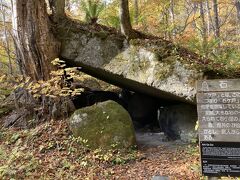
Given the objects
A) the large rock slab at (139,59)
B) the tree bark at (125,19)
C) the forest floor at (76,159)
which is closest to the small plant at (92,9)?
the large rock slab at (139,59)

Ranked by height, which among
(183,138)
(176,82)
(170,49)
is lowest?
(183,138)

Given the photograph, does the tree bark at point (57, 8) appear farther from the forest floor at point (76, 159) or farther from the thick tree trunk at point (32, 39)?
the forest floor at point (76, 159)

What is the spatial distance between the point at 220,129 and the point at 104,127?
12.0 feet

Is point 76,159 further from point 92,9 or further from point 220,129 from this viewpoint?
point 92,9

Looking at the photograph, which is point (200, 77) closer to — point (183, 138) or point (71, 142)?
point (183, 138)

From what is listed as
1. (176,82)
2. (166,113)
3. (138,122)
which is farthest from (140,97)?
(176,82)

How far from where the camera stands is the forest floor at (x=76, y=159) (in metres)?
5.82

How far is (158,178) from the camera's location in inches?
163

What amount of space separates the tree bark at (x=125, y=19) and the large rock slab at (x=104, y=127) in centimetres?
207

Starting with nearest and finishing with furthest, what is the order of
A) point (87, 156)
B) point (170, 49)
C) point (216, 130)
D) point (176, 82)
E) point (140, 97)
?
point (216, 130) < point (87, 156) < point (176, 82) < point (170, 49) < point (140, 97)

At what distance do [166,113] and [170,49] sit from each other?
2.16 metres

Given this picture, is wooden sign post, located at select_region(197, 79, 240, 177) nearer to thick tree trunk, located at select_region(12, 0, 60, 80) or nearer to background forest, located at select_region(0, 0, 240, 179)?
background forest, located at select_region(0, 0, 240, 179)

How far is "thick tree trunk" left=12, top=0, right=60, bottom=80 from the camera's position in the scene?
323 inches

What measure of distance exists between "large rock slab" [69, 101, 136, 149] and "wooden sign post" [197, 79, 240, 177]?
3.22 metres
